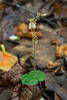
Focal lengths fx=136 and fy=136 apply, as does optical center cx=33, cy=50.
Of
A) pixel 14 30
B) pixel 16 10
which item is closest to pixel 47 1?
pixel 16 10

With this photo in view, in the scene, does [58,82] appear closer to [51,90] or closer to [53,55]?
[51,90]

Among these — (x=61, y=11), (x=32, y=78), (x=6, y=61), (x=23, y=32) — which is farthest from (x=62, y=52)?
(x=61, y=11)

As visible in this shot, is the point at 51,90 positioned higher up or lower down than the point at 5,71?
lower down

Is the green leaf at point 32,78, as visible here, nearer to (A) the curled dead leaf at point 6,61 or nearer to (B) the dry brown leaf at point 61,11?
(A) the curled dead leaf at point 6,61

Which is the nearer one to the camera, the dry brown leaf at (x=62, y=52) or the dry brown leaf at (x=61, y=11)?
the dry brown leaf at (x=62, y=52)

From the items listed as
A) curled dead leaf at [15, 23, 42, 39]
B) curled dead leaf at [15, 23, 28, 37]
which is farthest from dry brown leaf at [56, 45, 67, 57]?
curled dead leaf at [15, 23, 28, 37]

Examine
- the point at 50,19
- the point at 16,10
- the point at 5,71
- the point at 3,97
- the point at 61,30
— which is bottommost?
the point at 3,97

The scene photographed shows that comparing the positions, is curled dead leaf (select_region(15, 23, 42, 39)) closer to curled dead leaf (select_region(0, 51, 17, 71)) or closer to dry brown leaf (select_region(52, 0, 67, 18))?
dry brown leaf (select_region(52, 0, 67, 18))

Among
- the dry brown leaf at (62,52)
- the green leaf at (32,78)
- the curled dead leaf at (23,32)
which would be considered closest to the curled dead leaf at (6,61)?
the green leaf at (32,78)

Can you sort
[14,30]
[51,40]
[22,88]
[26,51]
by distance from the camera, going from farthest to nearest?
[14,30] → [51,40] → [26,51] → [22,88]

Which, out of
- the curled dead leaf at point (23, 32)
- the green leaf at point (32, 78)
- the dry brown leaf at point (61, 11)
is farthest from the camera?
the dry brown leaf at point (61, 11)

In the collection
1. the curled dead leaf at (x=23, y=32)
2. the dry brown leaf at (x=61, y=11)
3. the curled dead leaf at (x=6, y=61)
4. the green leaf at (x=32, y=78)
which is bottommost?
the green leaf at (x=32, y=78)
